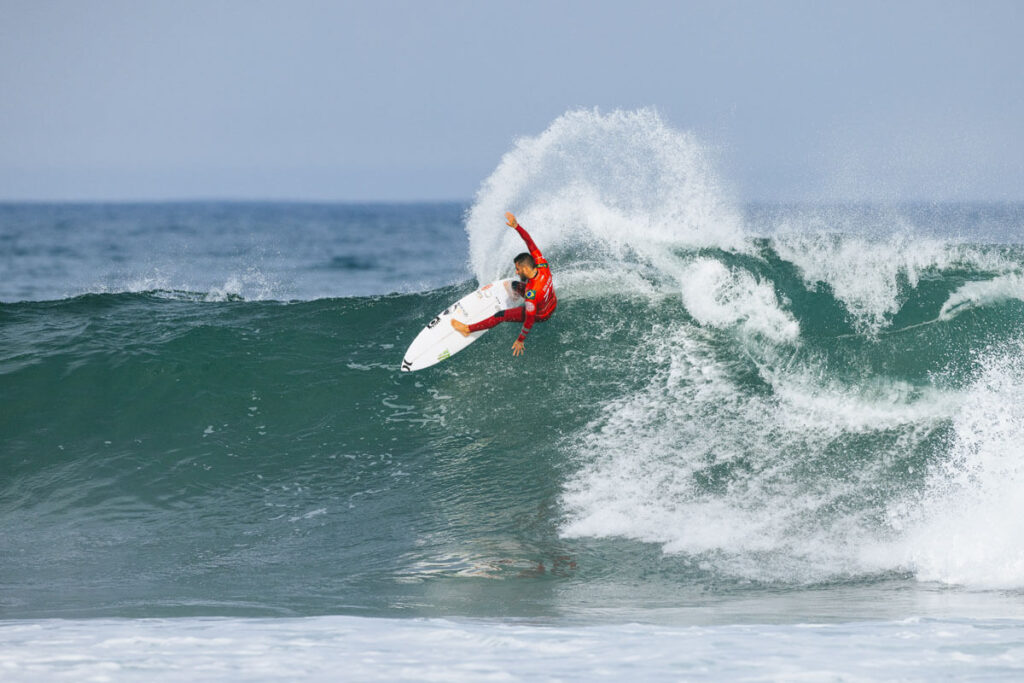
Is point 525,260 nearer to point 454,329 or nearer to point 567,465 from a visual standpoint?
point 454,329

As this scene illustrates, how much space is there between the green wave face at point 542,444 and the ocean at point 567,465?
0.03 meters

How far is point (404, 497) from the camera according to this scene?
689 cm

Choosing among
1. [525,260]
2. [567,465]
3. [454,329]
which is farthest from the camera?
[454,329]

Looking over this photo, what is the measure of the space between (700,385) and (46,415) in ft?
21.2

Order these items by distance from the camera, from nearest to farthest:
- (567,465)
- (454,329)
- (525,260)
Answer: (567,465)
(525,260)
(454,329)

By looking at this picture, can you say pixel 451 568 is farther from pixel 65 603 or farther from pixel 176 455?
pixel 176 455

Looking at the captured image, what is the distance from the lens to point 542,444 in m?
7.69

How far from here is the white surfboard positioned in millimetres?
9047

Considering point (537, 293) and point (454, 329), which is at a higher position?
point (537, 293)

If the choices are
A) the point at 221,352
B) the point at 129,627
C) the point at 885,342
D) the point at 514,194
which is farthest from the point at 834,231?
the point at 129,627

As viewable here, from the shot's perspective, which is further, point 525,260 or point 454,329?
point 454,329

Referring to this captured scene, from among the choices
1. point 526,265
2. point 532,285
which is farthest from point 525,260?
point 532,285

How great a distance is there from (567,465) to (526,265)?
7.06ft

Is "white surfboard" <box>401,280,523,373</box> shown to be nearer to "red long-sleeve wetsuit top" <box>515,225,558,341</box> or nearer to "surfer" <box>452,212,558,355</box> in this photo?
"surfer" <box>452,212,558,355</box>
